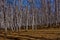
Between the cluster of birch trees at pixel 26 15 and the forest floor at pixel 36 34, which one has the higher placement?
the cluster of birch trees at pixel 26 15

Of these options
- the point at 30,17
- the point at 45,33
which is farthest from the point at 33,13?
the point at 45,33

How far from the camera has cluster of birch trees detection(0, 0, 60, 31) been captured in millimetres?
742

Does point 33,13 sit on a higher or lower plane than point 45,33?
higher

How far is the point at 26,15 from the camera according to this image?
0.75 metres

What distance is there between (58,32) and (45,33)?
7 cm

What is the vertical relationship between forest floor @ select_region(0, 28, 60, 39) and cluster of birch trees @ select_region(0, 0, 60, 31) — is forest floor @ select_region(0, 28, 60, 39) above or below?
below

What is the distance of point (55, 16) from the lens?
0.77 meters

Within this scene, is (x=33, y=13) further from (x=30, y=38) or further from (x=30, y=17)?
(x=30, y=38)

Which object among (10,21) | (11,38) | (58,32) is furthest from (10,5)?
(58,32)

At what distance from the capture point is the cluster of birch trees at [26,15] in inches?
29.2

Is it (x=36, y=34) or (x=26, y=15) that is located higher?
(x=26, y=15)

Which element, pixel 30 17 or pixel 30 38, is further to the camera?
pixel 30 17

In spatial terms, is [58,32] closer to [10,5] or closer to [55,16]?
[55,16]

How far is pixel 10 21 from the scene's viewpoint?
0.75m
